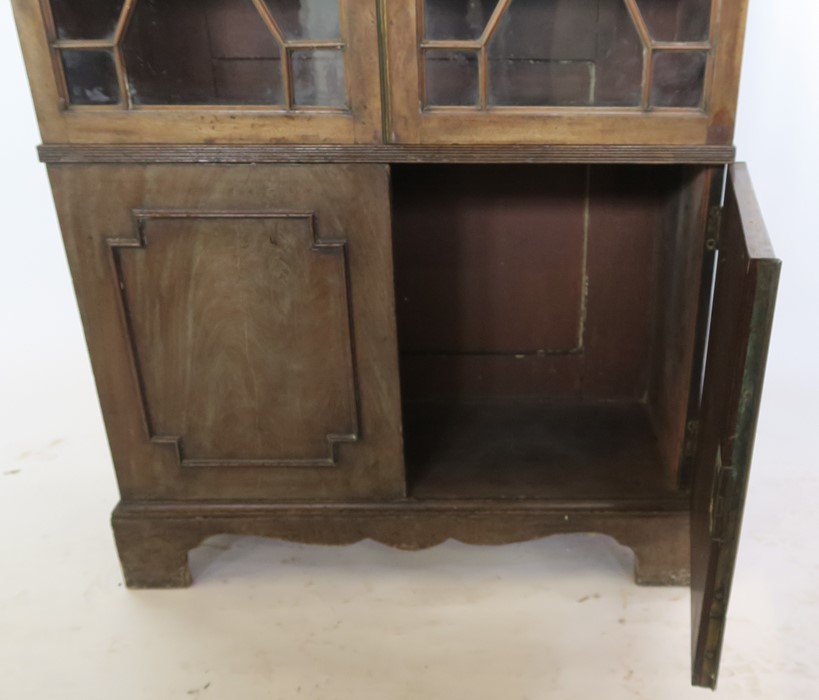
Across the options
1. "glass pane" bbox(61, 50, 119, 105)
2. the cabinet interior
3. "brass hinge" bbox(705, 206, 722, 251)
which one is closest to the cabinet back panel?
the cabinet interior

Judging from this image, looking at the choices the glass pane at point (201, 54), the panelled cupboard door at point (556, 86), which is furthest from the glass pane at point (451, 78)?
the glass pane at point (201, 54)

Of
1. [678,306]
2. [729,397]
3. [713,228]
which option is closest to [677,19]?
[713,228]

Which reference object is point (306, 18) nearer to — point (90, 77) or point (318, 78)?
point (318, 78)

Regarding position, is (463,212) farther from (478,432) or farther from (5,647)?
(5,647)

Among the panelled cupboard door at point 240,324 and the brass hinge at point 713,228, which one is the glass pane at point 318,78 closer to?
the panelled cupboard door at point 240,324

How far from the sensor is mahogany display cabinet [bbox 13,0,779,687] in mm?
1214

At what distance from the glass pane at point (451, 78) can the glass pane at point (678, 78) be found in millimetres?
279

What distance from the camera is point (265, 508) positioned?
4.97ft

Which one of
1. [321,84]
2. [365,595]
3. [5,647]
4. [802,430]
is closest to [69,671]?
[5,647]

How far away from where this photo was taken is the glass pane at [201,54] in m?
1.26

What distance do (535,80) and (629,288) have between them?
669 millimetres

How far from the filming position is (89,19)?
4.03 ft

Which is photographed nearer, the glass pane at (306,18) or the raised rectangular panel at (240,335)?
the glass pane at (306,18)

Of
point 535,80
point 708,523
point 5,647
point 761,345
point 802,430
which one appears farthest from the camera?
point 802,430
